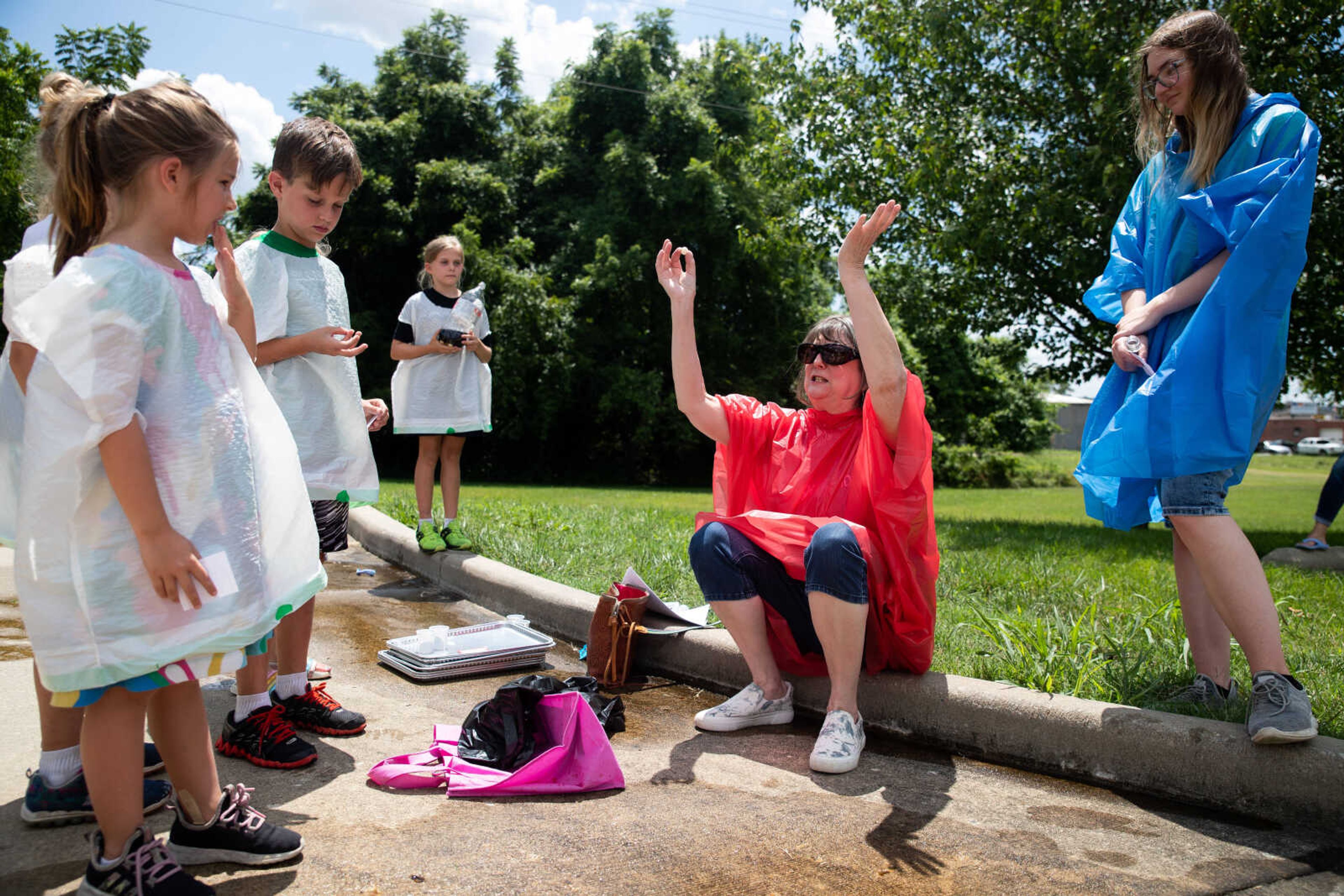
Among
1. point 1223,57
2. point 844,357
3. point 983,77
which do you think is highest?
point 983,77

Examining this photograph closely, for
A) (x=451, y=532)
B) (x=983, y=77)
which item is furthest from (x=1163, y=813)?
(x=983, y=77)

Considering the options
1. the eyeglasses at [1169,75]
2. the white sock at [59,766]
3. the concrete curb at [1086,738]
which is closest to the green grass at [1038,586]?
the concrete curb at [1086,738]

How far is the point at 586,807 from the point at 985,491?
68.9 feet

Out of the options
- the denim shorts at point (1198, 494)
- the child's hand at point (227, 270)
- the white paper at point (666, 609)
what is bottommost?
the white paper at point (666, 609)

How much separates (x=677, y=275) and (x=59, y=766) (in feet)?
7.56

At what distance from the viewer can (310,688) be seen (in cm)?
313

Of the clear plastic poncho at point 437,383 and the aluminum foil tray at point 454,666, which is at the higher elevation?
the clear plastic poncho at point 437,383

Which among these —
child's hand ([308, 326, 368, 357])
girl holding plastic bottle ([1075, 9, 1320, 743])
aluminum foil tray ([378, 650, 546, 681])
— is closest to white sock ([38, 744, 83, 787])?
child's hand ([308, 326, 368, 357])

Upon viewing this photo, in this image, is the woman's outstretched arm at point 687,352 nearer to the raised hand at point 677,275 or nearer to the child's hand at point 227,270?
the raised hand at point 677,275

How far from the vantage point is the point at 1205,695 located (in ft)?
9.82

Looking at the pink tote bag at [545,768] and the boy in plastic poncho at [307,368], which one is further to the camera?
the boy in plastic poncho at [307,368]

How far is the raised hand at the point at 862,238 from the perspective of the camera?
2852 mm

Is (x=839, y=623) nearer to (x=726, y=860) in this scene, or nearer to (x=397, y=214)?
(x=726, y=860)

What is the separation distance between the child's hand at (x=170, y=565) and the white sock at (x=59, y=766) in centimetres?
72
